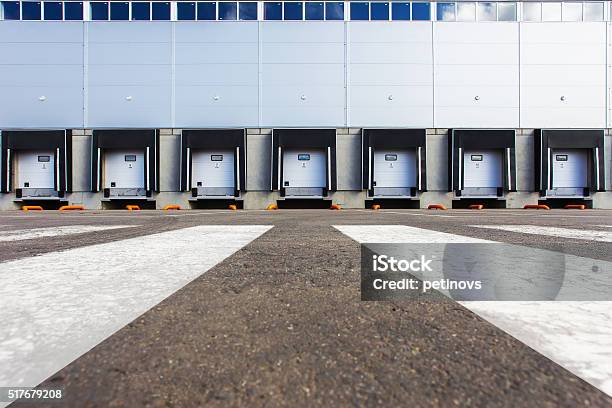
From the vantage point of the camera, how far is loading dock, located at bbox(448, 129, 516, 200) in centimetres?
1750

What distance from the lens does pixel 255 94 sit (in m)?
17.7

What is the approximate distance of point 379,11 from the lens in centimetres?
1822

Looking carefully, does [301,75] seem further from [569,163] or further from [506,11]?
[569,163]

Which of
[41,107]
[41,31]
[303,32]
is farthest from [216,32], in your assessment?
[41,107]

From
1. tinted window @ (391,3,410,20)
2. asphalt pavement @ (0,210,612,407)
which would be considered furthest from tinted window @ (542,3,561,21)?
asphalt pavement @ (0,210,612,407)

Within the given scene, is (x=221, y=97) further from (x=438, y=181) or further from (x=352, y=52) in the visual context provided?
(x=438, y=181)

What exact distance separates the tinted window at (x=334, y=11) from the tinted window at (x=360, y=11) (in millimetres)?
607

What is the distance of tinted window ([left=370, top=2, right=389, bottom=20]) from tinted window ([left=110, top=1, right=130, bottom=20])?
1347 centimetres

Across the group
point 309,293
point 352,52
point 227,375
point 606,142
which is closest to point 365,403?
point 227,375

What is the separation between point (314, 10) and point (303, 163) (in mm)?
8564

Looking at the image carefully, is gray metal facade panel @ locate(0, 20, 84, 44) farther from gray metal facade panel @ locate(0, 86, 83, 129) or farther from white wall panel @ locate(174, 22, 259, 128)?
white wall panel @ locate(174, 22, 259, 128)

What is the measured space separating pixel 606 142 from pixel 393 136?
11.7 m

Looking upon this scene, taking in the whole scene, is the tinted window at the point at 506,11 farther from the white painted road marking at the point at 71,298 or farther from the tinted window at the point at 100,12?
the white painted road marking at the point at 71,298

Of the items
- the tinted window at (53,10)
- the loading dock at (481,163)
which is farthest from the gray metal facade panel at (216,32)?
the loading dock at (481,163)
